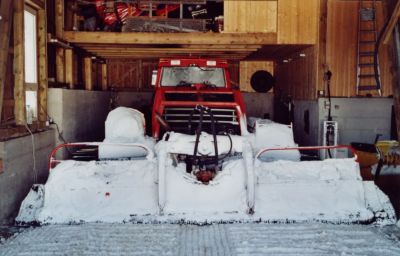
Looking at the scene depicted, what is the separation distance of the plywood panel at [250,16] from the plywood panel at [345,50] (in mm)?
1387

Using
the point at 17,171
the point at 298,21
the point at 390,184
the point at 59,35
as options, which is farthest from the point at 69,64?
the point at 390,184

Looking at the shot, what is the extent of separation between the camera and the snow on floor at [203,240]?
5145 mm

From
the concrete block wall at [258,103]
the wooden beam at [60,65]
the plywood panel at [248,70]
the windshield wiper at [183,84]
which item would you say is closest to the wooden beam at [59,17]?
the wooden beam at [60,65]

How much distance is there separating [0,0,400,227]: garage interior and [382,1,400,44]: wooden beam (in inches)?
108

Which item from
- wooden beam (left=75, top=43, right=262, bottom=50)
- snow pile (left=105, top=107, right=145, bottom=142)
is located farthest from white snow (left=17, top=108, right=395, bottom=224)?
wooden beam (left=75, top=43, right=262, bottom=50)

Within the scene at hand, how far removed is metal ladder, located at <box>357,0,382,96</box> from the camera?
1104 centimetres

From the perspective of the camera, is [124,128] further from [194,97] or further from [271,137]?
[271,137]

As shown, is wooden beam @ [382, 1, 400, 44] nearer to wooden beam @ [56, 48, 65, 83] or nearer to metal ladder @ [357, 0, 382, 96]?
metal ladder @ [357, 0, 382, 96]

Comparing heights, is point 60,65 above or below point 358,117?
above

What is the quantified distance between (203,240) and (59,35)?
24.1 feet

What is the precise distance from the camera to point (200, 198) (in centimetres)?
627

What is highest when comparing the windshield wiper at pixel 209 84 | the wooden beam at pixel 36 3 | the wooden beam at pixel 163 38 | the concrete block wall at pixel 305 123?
the wooden beam at pixel 36 3

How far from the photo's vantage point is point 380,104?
11.3m

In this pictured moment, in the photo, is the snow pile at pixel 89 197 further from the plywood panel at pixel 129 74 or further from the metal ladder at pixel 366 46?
the plywood panel at pixel 129 74
